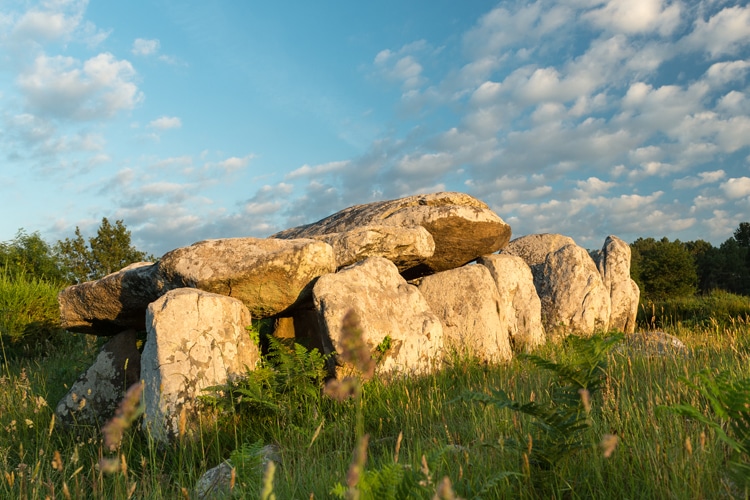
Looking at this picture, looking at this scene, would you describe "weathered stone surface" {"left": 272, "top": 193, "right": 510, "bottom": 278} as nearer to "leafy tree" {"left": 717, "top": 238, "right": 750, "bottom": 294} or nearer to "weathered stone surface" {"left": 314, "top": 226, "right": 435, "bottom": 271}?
"weathered stone surface" {"left": 314, "top": 226, "right": 435, "bottom": 271}

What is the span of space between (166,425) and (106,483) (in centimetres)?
78

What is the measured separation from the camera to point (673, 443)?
393 centimetres

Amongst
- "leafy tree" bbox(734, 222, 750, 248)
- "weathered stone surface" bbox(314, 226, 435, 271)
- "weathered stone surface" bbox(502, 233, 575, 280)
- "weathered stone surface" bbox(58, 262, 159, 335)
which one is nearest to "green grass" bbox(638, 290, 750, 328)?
"weathered stone surface" bbox(502, 233, 575, 280)

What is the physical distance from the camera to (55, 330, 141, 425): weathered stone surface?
26.5 feet

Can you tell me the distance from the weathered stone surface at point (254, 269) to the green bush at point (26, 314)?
7447 millimetres

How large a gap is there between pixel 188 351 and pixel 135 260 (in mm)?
20604

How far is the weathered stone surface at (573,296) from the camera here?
1086cm

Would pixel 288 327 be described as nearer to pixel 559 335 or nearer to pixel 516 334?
pixel 516 334

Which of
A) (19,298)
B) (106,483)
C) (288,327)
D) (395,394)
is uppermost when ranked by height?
(19,298)

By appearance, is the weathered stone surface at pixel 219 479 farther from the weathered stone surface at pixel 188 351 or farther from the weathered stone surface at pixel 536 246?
the weathered stone surface at pixel 536 246

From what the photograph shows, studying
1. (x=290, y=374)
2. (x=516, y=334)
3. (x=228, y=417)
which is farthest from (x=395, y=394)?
(x=516, y=334)

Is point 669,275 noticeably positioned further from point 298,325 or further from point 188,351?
point 188,351

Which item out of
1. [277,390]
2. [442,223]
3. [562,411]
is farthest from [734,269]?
[562,411]

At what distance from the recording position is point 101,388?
8.29 meters
